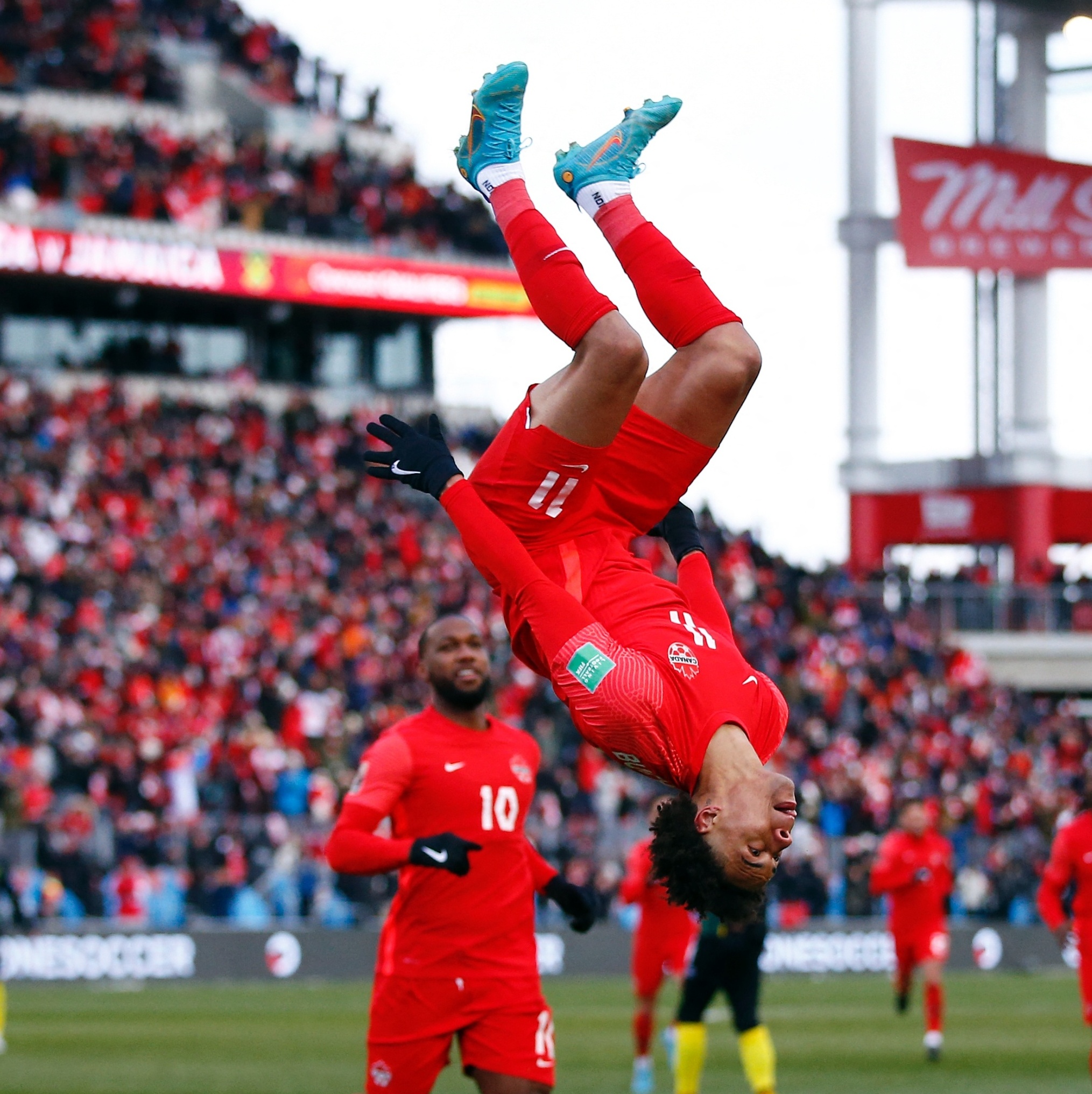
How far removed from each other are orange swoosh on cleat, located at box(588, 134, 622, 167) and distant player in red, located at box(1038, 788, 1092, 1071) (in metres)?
6.97

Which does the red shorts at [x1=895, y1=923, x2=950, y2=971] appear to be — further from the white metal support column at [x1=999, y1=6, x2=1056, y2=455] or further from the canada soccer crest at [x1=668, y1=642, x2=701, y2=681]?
the white metal support column at [x1=999, y1=6, x2=1056, y2=455]

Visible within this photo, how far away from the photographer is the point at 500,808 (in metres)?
8.39

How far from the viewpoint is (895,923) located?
57.6ft

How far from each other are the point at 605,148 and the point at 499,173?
45cm

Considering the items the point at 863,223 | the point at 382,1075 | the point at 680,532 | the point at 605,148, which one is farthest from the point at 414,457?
the point at 863,223

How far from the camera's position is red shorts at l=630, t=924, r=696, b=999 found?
14.5 m

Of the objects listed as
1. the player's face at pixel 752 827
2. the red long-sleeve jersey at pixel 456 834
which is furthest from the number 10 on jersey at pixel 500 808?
the player's face at pixel 752 827

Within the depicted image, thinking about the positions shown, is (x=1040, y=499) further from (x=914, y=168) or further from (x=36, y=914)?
(x=36, y=914)

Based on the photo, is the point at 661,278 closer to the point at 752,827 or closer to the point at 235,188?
the point at 752,827

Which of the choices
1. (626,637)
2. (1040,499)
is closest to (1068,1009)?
(626,637)

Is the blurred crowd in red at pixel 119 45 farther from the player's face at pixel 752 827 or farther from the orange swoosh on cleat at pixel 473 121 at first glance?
the player's face at pixel 752 827

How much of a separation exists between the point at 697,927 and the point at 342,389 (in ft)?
76.8

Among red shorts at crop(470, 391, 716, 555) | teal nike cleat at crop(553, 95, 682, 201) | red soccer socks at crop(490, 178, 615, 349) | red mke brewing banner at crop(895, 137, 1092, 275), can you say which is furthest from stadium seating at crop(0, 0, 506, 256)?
red shorts at crop(470, 391, 716, 555)

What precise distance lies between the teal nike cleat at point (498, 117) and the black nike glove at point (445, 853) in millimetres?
2625
